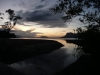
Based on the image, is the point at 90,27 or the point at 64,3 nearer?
the point at 64,3

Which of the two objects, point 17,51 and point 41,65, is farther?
point 17,51

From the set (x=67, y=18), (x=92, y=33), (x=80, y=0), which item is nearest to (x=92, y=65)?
(x=92, y=33)

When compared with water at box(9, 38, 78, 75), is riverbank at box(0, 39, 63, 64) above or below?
above

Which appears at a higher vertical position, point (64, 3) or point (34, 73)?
point (64, 3)

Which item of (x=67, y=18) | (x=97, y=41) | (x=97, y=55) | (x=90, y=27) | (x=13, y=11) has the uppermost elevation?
(x=13, y=11)

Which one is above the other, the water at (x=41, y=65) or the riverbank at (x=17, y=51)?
the riverbank at (x=17, y=51)

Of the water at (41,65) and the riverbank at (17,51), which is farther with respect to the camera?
the riverbank at (17,51)

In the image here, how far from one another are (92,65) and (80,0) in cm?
957

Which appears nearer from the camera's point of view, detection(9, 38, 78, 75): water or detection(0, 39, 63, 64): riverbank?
detection(9, 38, 78, 75): water

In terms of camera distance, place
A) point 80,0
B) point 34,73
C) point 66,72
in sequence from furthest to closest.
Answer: point 34,73 → point 66,72 → point 80,0

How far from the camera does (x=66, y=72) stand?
769 inches

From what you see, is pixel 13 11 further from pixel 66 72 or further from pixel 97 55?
pixel 97 55

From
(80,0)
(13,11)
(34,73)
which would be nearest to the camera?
(80,0)

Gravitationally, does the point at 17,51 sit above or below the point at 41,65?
above
